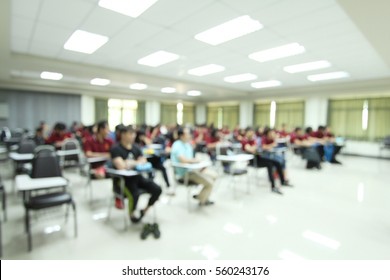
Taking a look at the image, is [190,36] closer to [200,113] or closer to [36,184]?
[36,184]

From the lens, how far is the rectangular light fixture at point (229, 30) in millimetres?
3291

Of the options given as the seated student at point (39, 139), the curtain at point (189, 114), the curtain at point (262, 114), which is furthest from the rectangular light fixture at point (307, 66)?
the curtain at point (189, 114)

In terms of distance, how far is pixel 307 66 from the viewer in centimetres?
584

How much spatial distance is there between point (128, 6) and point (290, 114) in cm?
915

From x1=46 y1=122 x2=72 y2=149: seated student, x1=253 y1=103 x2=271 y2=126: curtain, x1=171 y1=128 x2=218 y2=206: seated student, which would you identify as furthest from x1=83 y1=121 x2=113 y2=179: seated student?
x1=253 y1=103 x2=271 y2=126: curtain

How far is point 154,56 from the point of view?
5.17 meters

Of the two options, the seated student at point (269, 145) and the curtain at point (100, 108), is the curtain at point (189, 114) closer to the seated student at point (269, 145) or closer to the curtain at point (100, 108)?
the curtain at point (100, 108)

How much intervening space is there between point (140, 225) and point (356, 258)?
2.34 meters

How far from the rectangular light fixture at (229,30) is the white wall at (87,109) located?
8114mm

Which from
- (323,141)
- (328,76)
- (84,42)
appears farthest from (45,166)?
(328,76)

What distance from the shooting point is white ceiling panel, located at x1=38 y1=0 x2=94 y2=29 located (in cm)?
282

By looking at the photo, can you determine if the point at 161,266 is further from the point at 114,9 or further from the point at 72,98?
the point at 72,98

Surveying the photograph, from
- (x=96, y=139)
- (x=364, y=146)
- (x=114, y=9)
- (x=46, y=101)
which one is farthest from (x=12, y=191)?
(x=364, y=146)

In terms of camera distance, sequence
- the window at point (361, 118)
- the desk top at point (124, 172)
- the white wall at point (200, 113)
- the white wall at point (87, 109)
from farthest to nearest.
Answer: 1. the white wall at point (200, 113)
2. the white wall at point (87, 109)
3. the window at point (361, 118)
4. the desk top at point (124, 172)
